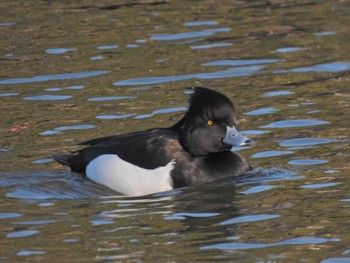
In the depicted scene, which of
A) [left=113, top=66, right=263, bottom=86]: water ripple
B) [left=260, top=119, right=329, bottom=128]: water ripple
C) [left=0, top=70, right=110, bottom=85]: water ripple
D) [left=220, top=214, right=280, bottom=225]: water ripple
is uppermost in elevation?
[left=0, top=70, right=110, bottom=85]: water ripple

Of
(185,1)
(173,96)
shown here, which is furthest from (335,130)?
(185,1)

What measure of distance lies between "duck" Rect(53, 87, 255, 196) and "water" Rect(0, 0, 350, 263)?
0.15m

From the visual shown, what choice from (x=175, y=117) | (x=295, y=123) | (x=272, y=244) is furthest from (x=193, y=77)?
(x=272, y=244)

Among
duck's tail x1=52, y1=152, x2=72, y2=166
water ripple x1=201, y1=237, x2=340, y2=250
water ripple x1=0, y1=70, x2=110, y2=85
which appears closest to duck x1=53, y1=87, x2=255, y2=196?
duck's tail x1=52, y1=152, x2=72, y2=166

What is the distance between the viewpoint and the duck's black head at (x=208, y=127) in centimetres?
1030

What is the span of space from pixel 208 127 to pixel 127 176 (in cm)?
88

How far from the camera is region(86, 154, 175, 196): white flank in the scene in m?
10.2

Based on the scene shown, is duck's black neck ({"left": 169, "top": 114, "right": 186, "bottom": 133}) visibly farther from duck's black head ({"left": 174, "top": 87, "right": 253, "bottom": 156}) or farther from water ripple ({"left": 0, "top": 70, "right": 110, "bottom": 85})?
water ripple ({"left": 0, "top": 70, "right": 110, "bottom": 85})

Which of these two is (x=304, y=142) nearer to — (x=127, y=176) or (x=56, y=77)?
(x=127, y=176)

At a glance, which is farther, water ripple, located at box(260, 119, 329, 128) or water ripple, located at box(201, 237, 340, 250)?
water ripple, located at box(260, 119, 329, 128)

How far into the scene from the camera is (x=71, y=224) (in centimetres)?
900

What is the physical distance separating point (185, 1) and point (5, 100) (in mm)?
5774

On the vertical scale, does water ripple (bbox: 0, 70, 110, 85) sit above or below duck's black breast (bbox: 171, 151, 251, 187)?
above

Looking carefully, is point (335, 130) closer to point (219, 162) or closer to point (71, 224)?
point (219, 162)
